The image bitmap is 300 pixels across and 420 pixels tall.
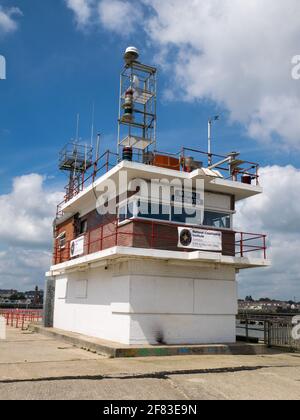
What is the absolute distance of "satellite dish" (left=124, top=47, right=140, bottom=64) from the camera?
19.5 metres

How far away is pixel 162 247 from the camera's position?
52.7 feet

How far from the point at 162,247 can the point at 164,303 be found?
1.94 m

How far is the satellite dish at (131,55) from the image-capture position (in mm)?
19469

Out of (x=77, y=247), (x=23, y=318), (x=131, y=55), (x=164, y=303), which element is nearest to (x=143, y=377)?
(x=164, y=303)

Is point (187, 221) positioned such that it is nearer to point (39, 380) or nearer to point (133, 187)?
point (133, 187)

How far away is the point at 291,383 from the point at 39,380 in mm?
5688

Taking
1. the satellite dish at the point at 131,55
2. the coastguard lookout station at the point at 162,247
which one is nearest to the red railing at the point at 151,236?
the coastguard lookout station at the point at 162,247

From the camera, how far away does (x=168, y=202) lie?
16656 mm

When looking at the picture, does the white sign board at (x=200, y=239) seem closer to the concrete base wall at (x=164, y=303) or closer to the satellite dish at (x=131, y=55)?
the concrete base wall at (x=164, y=303)

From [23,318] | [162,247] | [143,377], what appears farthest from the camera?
[23,318]

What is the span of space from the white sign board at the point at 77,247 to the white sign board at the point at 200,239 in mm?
5298

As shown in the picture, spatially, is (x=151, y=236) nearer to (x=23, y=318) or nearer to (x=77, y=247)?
(x=77, y=247)
